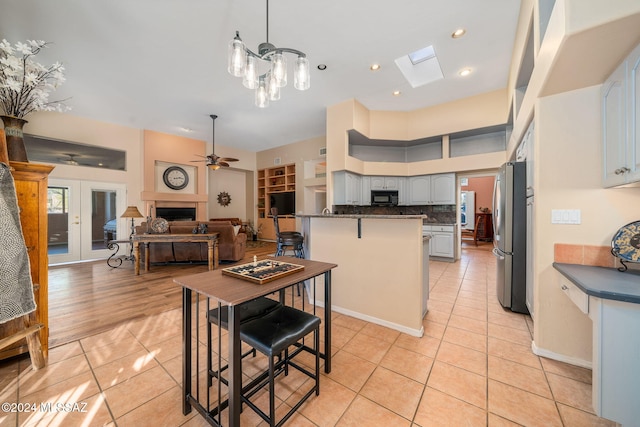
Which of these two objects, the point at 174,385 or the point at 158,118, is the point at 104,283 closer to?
the point at 174,385

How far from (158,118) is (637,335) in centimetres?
767

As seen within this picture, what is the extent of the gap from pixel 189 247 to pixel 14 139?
336 cm

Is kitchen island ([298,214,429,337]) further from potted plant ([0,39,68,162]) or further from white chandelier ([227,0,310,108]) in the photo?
potted plant ([0,39,68,162])

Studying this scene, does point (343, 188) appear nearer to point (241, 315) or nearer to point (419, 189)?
point (419, 189)

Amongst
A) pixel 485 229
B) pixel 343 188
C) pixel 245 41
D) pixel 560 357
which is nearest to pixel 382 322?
pixel 560 357

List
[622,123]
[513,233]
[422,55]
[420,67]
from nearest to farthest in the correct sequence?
[622,123], [513,233], [422,55], [420,67]

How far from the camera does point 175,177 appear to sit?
23.1 ft

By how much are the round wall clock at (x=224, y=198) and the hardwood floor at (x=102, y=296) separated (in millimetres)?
4115

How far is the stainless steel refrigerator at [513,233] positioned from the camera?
8.34 ft

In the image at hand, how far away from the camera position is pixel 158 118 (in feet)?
18.6

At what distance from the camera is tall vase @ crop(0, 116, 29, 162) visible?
5.75ft

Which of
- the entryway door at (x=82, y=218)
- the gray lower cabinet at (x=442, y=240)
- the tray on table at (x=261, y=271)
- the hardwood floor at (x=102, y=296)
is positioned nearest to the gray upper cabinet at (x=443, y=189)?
the gray lower cabinet at (x=442, y=240)

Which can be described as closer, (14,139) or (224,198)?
(14,139)

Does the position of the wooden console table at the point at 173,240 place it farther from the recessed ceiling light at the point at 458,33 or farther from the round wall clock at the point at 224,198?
the recessed ceiling light at the point at 458,33
